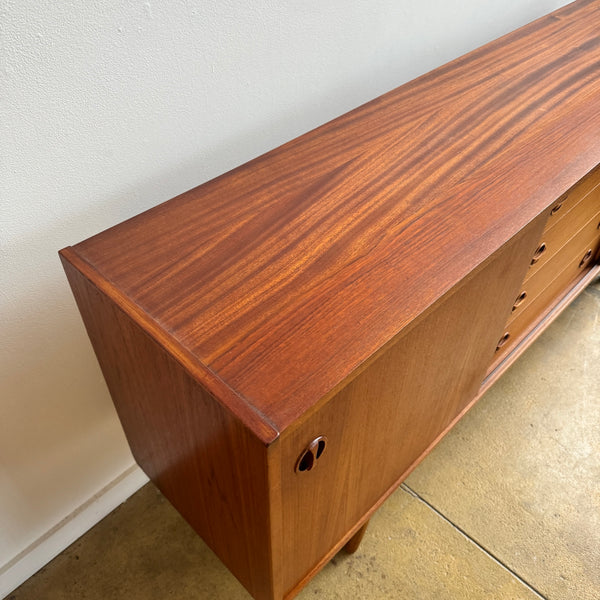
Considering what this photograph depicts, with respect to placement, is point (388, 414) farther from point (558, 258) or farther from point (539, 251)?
point (558, 258)

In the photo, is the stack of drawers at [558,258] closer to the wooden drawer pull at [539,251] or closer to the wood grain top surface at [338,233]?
the wooden drawer pull at [539,251]

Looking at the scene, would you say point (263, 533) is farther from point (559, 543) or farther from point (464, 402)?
point (559, 543)

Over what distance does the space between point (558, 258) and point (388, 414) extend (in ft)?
2.00

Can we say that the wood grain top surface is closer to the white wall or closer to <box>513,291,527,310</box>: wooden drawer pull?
the white wall

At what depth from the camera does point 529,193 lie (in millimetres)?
790

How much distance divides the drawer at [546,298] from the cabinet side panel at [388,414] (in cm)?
20

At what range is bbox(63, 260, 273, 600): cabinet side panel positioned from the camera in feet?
1.91

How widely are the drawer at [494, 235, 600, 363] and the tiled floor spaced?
220 millimetres

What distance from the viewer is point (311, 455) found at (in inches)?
24.3

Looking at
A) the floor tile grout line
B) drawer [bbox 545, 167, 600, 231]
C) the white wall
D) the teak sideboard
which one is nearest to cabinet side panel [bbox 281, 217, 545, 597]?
the teak sideboard

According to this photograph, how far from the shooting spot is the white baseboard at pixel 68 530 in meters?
1.01

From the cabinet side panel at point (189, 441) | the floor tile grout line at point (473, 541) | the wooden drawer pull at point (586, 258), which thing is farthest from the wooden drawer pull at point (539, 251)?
the cabinet side panel at point (189, 441)

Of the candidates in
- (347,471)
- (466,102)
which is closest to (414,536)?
(347,471)

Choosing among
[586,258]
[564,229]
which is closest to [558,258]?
[564,229]
